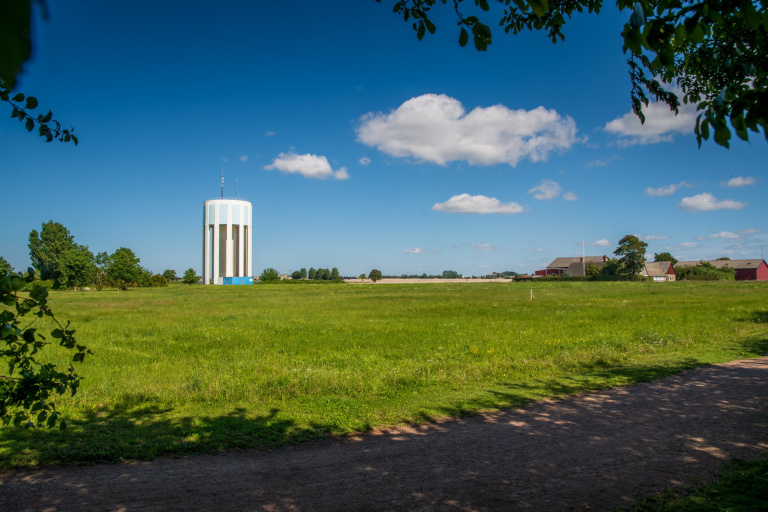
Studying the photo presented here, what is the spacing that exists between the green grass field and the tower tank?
7752cm

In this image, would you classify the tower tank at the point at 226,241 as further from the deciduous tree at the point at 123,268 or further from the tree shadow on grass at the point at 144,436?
the tree shadow on grass at the point at 144,436

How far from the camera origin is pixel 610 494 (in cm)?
513

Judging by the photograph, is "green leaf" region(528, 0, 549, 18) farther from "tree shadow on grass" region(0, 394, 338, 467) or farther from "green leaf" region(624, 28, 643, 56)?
"tree shadow on grass" region(0, 394, 338, 467)

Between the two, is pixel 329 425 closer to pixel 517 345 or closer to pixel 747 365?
pixel 517 345

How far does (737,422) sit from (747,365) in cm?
565

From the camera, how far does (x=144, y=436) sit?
7.08m

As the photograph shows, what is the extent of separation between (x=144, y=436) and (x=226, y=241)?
95.2 metres

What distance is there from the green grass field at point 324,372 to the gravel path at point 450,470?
2.28 feet

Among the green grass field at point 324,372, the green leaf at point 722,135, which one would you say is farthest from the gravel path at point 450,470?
the green leaf at point 722,135

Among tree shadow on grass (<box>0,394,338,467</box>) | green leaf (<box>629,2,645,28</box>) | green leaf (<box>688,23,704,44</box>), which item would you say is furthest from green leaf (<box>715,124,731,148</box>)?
tree shadow on grass (<box>0,394,338,467</box>)

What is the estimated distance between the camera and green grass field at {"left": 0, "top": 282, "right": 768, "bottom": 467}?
7266 millimetres

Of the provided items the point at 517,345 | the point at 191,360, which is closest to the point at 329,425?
the point at 191,360

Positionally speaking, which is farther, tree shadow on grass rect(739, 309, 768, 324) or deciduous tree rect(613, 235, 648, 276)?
deciduous tree rect(613, 235, 648, 276)

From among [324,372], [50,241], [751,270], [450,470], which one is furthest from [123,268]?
[751,270]
